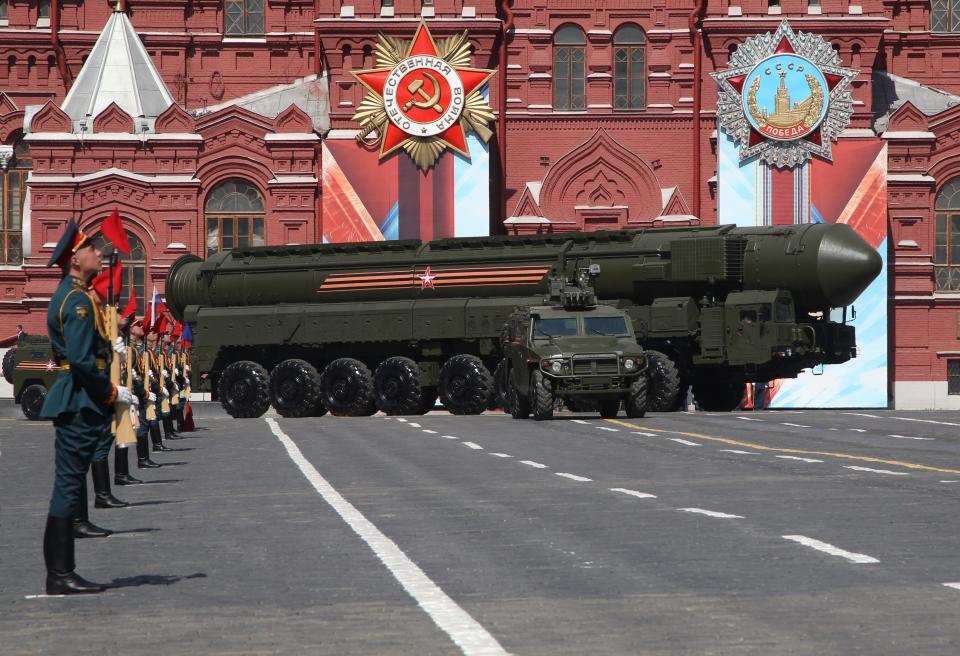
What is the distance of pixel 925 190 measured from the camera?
5419cm

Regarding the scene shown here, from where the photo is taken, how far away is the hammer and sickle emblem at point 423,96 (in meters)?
53.8

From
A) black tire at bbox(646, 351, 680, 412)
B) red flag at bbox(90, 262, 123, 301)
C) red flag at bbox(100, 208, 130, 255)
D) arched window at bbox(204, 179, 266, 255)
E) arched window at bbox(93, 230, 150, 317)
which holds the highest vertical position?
arched window at bbox(204, 179, 266, 255)

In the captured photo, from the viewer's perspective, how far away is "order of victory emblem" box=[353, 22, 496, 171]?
53.7 m

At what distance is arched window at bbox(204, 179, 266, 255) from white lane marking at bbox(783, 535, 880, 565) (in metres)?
45.8

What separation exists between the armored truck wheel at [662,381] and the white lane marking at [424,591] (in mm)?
23774

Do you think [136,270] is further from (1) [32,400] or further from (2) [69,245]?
(2) [69,245]

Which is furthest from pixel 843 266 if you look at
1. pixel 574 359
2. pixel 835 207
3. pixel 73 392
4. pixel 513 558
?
pixel 73 392

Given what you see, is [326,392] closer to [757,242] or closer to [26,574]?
[757,242]

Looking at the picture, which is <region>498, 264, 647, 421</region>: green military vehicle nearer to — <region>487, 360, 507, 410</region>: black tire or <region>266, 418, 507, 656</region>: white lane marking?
<region>487, 360, 507, 410</region>: black tire

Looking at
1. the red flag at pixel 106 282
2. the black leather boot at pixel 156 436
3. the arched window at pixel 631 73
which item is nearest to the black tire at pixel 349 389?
the black leather boot at pixel 156 436

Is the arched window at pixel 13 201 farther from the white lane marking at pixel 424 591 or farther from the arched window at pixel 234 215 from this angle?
the white lane marking at pixel 424 591

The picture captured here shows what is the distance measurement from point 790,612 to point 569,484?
29.4 ft

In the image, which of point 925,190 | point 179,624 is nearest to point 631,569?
point 179,624

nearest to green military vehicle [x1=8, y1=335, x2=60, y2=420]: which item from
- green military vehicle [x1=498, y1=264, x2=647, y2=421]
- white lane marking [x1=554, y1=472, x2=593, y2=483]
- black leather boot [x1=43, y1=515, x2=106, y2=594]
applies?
green military vehicle [x1=498, y1=264, x2=647, y2=421]
